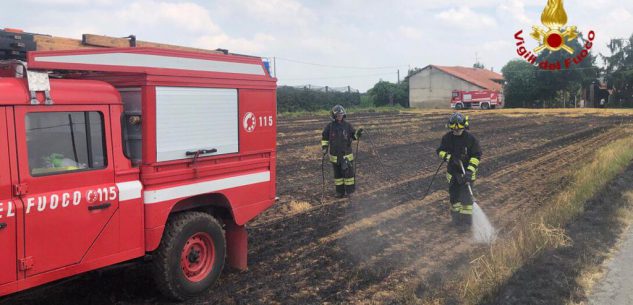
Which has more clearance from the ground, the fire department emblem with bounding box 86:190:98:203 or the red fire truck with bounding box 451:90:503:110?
the red fire truck with bounding box 451:90:503:110

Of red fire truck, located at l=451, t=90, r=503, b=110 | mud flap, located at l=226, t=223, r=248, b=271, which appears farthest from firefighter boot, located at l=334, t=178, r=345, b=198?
red fire truck, located at l=451, t=90, r=503, b=110

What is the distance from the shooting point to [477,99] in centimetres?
5647

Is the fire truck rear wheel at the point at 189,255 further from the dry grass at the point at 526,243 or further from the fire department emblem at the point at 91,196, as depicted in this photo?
the dry grass at the point at 526,243

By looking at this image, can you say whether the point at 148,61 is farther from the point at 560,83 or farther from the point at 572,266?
the point at 560,83

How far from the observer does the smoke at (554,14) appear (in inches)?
521

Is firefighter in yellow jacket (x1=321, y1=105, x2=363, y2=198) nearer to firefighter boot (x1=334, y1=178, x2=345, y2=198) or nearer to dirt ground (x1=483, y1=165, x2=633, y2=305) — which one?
firefighter boot (x1=334, y1=178, x2=345, y2=198)

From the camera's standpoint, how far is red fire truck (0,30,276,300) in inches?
147

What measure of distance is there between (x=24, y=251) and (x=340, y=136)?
6622 millimetres

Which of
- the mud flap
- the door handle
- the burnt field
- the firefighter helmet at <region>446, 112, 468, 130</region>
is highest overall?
the firefighter helmet at <region>446, 112, 468, 130</region>

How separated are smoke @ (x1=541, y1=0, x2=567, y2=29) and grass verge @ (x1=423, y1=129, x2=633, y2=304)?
201 inches

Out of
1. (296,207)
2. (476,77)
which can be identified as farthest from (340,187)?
(476,77)

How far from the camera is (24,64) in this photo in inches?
150

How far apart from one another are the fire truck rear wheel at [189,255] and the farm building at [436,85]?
63757mm

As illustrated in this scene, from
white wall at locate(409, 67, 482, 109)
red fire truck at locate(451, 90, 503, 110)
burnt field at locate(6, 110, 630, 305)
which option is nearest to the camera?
burnt field at locate(6, 110, 630, 305)
